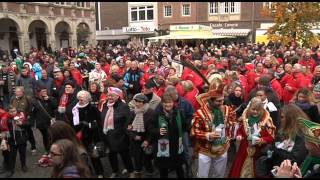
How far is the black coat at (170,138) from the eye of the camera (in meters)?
5.28

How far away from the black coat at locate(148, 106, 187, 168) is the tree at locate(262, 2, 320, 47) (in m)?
15.1

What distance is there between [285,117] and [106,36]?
51275 mm

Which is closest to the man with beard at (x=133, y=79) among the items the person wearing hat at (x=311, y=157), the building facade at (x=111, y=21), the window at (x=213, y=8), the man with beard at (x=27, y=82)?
the man with beard at (x=27, y=82)

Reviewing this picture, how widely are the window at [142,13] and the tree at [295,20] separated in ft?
92.9

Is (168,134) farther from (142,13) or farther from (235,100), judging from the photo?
(142,13)

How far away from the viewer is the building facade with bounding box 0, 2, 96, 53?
3419 cm

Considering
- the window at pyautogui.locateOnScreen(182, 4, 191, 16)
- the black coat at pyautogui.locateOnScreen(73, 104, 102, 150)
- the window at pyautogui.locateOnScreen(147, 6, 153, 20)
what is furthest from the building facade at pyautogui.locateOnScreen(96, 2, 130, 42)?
the black coat at pyautogui.locateOnScreen(73, 104, 102, 150)

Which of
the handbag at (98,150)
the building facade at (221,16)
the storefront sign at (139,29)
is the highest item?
the building facade at (221,16)

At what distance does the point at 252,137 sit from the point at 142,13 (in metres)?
44.6

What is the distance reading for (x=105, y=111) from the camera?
6156mm

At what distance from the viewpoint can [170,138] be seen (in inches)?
209

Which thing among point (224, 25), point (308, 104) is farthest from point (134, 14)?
point (308, 104)

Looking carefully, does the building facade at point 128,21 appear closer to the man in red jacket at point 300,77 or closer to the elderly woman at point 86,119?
the man in red jacket at point 300,77

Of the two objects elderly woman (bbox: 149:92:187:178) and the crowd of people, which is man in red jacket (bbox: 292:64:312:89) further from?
elderly woman (bbox: 149:92:187:178)
